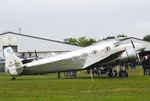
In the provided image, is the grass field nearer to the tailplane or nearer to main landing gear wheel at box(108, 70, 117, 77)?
the tailplane

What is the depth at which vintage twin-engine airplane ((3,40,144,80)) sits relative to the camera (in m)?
42.8

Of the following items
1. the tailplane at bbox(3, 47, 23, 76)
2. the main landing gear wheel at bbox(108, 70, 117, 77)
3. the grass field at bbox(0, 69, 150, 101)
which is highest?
the tailplane at bbox(3, 47, 23, 76)

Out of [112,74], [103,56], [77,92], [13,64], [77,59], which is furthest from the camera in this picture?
[112,74]

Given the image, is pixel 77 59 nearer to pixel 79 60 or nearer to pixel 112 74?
pixel 79 60

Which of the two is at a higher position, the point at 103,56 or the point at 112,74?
the point at 103,56

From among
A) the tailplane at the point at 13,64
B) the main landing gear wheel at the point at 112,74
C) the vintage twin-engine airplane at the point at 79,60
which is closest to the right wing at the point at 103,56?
the vintage twin-engine airplane at the point at 79,60

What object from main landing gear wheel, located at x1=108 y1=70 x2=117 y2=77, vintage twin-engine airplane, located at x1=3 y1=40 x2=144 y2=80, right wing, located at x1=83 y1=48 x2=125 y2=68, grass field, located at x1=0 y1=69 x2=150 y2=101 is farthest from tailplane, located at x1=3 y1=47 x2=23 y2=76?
grass field, located at x1=0 y1=69 x2=150 y2=101

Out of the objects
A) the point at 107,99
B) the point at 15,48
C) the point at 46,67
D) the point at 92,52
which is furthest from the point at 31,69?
the point at 15,48

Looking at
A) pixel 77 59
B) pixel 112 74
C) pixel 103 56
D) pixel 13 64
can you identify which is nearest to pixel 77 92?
pixel 77 59

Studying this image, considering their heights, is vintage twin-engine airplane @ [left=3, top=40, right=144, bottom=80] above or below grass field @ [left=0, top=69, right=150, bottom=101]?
above

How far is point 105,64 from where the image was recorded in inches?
1769

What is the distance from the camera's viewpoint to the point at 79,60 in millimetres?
43562

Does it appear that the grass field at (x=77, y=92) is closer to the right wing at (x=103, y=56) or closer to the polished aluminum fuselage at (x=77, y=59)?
the polished aluminum fuselage at (x=77, y=59)

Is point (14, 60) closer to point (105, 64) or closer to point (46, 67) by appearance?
point (46, 67)
